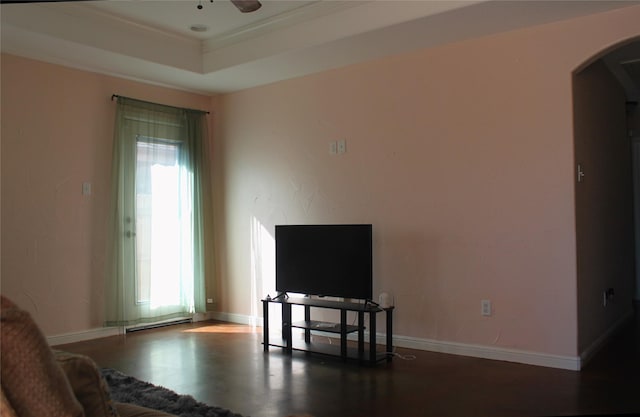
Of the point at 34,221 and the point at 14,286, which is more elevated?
the point at 34,221

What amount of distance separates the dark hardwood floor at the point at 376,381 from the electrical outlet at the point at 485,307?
1.22 feet

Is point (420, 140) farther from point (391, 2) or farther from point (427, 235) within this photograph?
point (391, 2)

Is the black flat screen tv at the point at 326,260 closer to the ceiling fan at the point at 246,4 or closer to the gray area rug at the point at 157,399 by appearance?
the gray area rug at the point at 157,399

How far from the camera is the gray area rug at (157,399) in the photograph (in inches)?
121

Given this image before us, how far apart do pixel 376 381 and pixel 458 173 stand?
1795mm

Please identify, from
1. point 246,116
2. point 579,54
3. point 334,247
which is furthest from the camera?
point 246,116

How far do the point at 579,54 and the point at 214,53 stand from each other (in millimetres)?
3200

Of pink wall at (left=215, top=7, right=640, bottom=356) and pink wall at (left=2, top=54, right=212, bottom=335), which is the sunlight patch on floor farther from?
pink wall at (left=2, top=54, right=212, bottom=335)

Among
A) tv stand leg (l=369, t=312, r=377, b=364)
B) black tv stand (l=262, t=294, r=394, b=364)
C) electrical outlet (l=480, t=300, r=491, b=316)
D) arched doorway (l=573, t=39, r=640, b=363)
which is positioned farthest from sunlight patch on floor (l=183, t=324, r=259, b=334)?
arched doorway (l=573, t=39, r=640, b=363)

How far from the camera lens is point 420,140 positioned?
4629mm

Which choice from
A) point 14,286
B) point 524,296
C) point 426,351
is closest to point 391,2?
point 524,296

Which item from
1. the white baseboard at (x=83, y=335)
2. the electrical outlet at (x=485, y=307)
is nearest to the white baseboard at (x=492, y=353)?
the electrical outlet at (x=485, y=307)

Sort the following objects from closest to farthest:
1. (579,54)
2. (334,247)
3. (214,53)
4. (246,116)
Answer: (579,54), (334,247), (214,53), (246,116)

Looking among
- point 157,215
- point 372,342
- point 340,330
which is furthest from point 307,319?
point 157,215
